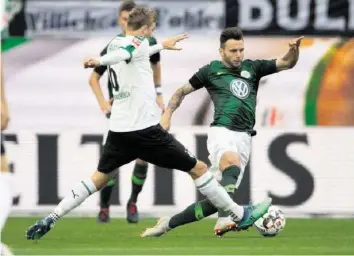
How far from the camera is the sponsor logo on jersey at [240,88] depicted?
11.3 m

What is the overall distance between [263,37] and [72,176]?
123 inches

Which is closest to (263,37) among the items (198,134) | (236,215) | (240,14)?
(240,14)

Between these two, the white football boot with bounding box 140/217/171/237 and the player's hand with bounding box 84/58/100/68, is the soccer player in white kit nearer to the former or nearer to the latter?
the player's hand with bounding box 84/58/100/68

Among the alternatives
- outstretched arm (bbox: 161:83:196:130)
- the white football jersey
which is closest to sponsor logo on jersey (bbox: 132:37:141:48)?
the white football jersey

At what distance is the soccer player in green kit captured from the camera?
36.0 feet

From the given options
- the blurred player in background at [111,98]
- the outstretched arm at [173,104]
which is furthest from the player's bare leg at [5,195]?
the blurred player in background at [111,98]

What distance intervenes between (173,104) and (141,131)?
1.11m

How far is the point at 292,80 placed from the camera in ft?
54.0

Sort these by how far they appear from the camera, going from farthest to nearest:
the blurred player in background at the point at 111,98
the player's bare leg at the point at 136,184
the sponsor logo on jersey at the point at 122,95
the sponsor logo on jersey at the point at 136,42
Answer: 1. the player's bare leg at the point at 136,184
2. the blurred player in background at the point at 111,98
3. the sponsor logo on jersey at the point at 122,95
4. the sponsor logo on jersey at the point at 136,42

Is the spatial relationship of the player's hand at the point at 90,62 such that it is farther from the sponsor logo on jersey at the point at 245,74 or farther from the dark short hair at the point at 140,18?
the sponsor logo on jersey at the point at 245,74

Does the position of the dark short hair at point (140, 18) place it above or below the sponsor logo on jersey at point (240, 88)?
above

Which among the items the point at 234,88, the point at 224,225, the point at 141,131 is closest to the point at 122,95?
the point at 141,131

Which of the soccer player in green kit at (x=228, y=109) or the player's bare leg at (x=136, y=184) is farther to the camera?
the player's bare leg at (x=136, y=184)

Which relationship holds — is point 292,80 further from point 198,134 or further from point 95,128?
point 95,128
